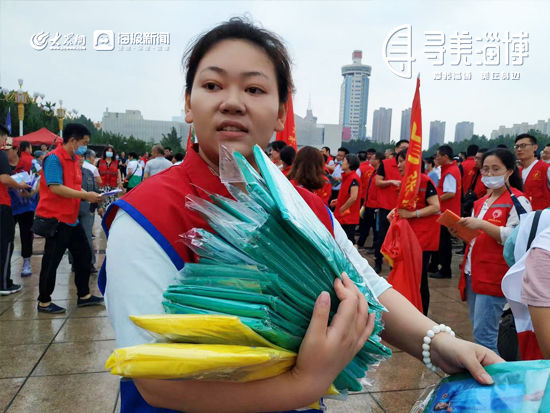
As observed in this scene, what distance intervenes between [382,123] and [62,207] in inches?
2839

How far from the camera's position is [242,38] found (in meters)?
1.00

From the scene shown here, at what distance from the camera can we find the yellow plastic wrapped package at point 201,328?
641 millimetres

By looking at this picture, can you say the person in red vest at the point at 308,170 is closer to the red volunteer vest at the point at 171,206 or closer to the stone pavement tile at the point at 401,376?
the stone pavement tile at the point at 401,376

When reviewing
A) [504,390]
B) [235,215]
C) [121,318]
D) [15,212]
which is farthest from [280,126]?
[15,212]

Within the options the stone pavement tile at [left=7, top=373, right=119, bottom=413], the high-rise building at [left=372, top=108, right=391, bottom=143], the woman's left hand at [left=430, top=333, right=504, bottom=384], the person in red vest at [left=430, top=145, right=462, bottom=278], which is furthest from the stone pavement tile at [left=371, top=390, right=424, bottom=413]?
the high-rise building at [left=372, top=108, right=391, bottom=143]

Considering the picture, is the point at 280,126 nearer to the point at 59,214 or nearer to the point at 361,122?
the point at 59,214

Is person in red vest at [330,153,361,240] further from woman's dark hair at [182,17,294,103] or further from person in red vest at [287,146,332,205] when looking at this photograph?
woman's dark hair at [182,17,294,103]

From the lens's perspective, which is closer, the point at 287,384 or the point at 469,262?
the point at 287,384

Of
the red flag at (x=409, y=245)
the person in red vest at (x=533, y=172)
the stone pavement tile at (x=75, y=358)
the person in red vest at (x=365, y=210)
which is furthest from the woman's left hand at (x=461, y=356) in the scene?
the person in red vest at (x=365, y=210)

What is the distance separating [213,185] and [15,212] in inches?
223

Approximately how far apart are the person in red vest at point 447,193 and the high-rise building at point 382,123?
66.2 metres

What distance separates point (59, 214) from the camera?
14.1ft

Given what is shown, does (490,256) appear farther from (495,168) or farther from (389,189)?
(389,189)

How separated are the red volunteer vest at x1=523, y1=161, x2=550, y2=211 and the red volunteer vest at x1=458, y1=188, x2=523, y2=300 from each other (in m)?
3.67
